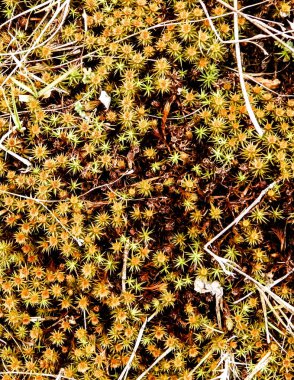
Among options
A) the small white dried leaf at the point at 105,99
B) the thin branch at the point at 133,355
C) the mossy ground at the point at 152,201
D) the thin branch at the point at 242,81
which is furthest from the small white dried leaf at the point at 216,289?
the small white dried leaf at the point at 105,99

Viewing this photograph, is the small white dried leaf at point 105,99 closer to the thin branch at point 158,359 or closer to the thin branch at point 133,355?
the thin branch at point 133,355

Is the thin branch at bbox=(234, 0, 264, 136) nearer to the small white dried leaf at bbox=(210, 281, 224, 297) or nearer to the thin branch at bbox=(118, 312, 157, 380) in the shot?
the small white dried leaf at bbox=(210, 281, 224, 297)

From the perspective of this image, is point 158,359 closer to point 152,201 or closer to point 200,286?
point 200,286

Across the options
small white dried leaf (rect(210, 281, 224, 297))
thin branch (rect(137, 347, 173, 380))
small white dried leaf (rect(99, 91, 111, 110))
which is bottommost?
thin branch (rect(137, 347, 173, 380))

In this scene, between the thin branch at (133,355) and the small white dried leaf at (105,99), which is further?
the small white dried leaf at (105,99)

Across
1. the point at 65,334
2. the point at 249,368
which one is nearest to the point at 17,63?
the point at 65,334

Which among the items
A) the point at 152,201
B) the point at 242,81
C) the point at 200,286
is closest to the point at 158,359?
the point at 200,286

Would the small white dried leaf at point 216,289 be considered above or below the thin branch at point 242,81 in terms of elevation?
below

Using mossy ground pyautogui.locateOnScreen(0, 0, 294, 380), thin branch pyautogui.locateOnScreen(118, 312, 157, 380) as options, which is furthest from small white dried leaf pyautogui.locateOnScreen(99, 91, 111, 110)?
thin branch pyautogui.locateOnScreen(118, 312, 157, 380)
